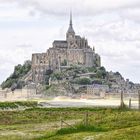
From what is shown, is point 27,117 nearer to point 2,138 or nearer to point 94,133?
point 2,138

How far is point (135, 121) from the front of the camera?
1780 inches

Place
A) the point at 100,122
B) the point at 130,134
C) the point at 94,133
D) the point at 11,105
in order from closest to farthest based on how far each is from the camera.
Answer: the point at 130,134 → the point at 94,133 → the point at 100,122 → the point at 11,105

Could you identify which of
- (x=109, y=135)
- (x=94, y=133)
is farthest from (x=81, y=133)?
(x=109, y=135)

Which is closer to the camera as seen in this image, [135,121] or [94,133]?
[94,133]

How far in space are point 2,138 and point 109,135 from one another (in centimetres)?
1134

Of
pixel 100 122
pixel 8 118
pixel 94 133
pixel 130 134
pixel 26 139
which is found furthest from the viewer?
pixel 8 118

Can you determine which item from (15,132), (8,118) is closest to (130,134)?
(15,132)

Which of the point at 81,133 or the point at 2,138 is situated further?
the point at 2,138

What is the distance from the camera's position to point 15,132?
49969mm

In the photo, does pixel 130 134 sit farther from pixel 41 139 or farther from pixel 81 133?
pixel 41 139

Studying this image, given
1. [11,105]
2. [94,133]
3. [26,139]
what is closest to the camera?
[94,133]

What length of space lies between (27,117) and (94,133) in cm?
3600

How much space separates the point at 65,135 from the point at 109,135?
4441 mm

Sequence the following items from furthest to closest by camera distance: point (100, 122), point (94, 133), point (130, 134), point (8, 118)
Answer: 1. point (8, 118)
2. point (100, 122)
3. point (94, 133)
4. point (130, 134)
